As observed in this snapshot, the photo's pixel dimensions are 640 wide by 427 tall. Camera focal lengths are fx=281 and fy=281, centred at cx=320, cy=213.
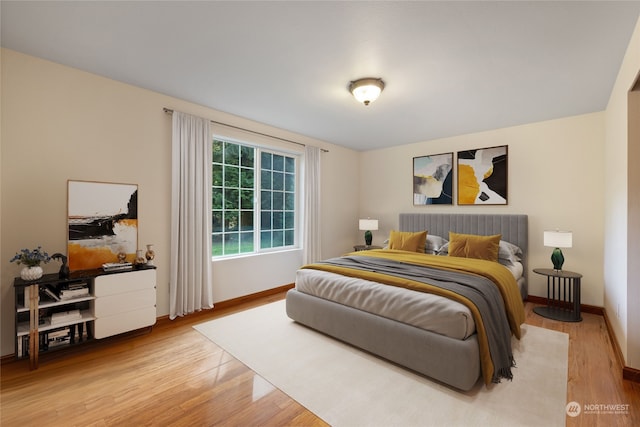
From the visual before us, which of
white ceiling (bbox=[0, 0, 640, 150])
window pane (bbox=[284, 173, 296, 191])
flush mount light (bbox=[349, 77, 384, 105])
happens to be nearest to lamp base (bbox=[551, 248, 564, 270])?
white ceiling (bbox=[0, 0, 640, 150])

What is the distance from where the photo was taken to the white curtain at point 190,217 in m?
3.25

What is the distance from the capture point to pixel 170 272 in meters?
3.25

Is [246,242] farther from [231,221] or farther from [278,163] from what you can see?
[278,163]

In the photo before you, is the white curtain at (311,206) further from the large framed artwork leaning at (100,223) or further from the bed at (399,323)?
the large framed artwork leaning at (100,223)

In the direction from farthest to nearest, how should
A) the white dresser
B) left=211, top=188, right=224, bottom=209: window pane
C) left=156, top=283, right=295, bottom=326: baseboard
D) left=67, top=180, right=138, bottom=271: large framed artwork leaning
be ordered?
left=211, top=188, right=224, bottom=209: window pane, left=156, top=283, right=295, bottom=326: baseboard, left=67, top=180, right=138, bottom=271: large framed artwork leaning, the white dresser

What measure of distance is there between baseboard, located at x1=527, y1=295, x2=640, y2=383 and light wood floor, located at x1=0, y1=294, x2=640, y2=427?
0.05 m

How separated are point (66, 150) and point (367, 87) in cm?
286

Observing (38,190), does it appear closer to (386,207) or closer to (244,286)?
(244,286)

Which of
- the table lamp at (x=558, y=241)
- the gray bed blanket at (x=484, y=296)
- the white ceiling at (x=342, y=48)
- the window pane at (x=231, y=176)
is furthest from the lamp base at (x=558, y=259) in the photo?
the window pane at (x=231, y=176)

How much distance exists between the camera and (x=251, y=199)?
422 centimetres

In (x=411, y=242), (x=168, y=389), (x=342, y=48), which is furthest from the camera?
(x=411, y=242)

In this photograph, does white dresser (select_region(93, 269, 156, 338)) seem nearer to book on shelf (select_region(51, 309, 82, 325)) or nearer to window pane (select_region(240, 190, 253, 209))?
Result: book on shelf (select_region(51, 309, 82, 325))

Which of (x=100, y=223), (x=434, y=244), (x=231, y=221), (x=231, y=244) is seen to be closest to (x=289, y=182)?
(x=231, y=221)

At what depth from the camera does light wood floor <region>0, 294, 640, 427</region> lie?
67.7 inches
